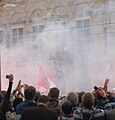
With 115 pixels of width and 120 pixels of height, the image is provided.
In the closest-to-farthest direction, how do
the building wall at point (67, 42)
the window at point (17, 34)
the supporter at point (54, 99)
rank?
the supporter at point (54, 99)
the building wall at point (67, 42)
the window at point (17, 34)

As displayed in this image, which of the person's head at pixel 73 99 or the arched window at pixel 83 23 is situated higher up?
the arched window at pixel 83 23

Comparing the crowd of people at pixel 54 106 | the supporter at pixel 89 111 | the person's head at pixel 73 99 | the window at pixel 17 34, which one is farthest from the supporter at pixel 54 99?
the window at pixel 17 34

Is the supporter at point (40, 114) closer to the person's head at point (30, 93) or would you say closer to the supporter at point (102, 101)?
the person's head at point (30, 93)

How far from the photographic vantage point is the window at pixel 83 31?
17750 millimetres

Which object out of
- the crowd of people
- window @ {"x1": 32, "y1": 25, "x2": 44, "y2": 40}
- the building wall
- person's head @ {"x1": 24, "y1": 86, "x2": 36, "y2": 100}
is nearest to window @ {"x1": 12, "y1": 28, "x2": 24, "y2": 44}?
the building wall

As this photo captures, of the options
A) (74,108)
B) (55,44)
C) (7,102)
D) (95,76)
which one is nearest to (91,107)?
(74,108)

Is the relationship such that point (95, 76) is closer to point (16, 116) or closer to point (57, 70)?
point (57, 70)

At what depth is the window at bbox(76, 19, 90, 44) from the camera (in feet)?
58.2

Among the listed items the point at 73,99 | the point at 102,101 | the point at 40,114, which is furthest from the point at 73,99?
the point at 40,114

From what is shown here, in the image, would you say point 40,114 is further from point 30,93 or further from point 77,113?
point 30,93

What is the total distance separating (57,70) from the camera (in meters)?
18.1

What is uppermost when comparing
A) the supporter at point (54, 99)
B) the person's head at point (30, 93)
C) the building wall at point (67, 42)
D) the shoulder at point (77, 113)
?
the building wall at point (67, 42)

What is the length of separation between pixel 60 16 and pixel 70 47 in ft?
5.06

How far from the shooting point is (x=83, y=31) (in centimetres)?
1812
